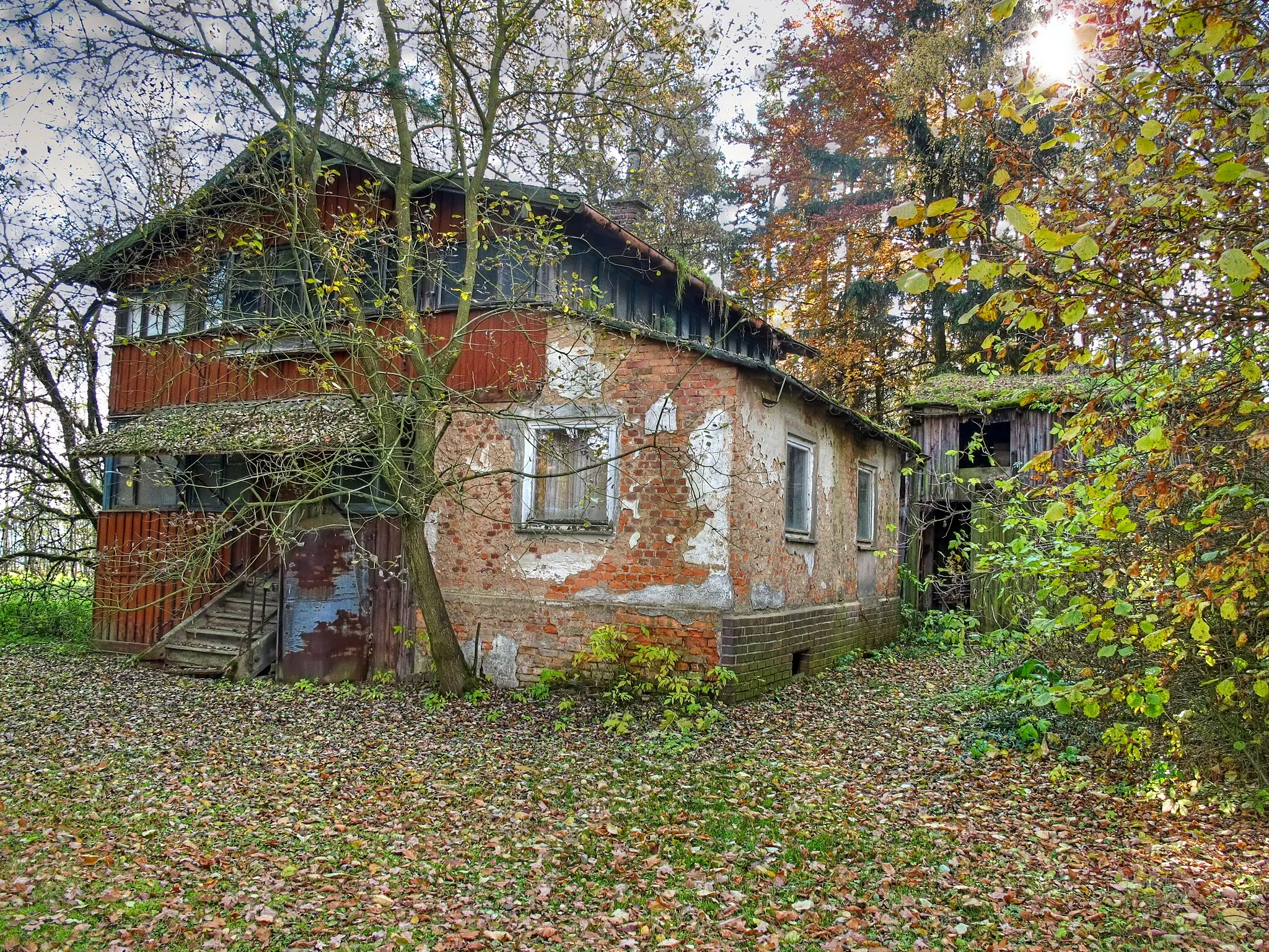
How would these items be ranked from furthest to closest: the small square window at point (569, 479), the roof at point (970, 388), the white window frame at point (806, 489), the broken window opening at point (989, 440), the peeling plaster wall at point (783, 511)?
the broken window opening at point (989, 440) → the roof at point (970, 388) → the white window frame at point (806, 489) → the small square window at point (569, 479) → the peeling plaster wall at point (783, 511)

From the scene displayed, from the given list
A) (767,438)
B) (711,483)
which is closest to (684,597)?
(711,483)

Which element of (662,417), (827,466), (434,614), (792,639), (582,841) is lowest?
(582,841)

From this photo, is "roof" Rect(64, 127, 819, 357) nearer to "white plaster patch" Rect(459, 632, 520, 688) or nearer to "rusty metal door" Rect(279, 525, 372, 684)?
"rusty metal door" Rect(279, 525, 372, 684)

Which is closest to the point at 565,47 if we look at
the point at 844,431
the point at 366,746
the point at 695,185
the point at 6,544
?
the point at 844,431

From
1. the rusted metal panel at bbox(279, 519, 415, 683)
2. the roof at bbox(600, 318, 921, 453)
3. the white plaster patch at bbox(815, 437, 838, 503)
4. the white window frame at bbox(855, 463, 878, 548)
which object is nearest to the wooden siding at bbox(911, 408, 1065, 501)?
the white window frame at bbox(855, 463, 878, 548)

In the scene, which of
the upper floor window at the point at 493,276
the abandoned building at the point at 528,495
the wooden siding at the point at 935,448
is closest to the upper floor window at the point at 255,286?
the abandoned building at the point at 528,495

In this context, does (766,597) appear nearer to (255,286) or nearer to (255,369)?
(255,369)

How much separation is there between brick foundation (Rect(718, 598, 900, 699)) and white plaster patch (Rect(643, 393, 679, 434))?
2.06 meters

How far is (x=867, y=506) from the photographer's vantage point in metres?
13.4

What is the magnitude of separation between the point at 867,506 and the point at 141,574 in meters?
10.3

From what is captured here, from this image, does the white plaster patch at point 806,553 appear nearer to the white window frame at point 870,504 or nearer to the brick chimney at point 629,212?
the white window frame at point 870,504

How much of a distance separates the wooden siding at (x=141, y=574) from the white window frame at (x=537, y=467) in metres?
4.13

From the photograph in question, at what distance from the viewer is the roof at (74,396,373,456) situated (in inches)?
386

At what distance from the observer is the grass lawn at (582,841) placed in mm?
4246
